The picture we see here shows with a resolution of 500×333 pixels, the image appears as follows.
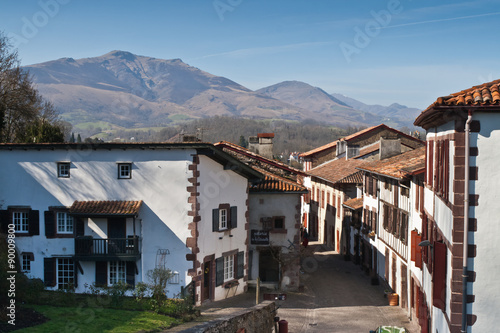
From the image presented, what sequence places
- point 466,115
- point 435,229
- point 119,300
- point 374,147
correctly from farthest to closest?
point 374,147
point 119,300
point 435,229
point 466,115

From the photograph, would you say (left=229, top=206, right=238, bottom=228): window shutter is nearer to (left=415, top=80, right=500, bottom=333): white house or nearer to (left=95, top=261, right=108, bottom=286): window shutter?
(left=95, top=261, right=108, bottom=286): window shutter

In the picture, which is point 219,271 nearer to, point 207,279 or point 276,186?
point 207,279

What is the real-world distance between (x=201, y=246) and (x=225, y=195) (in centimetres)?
319

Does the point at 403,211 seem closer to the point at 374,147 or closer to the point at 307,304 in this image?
the point at 307,304

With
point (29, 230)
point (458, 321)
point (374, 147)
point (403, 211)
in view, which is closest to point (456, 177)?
point (458, 321)

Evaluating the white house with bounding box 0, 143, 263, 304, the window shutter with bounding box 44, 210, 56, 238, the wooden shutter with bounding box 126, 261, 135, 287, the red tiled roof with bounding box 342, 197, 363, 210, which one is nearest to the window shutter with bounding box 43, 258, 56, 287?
the white house with bounding box 0, 143, 263, 304

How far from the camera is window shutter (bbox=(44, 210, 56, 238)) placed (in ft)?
92.1

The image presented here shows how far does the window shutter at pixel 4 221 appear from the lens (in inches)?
1110

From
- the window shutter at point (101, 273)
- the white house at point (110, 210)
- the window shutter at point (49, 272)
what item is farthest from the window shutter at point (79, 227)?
the window shutter at point (49, 272)

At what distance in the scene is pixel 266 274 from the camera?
33.8m

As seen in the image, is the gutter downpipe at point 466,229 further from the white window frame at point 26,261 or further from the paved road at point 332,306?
the white window frame at point 26,261

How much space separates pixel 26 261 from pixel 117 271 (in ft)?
14.7

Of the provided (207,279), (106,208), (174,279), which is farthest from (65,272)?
(207,279)

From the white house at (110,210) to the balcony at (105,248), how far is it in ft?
0.15
